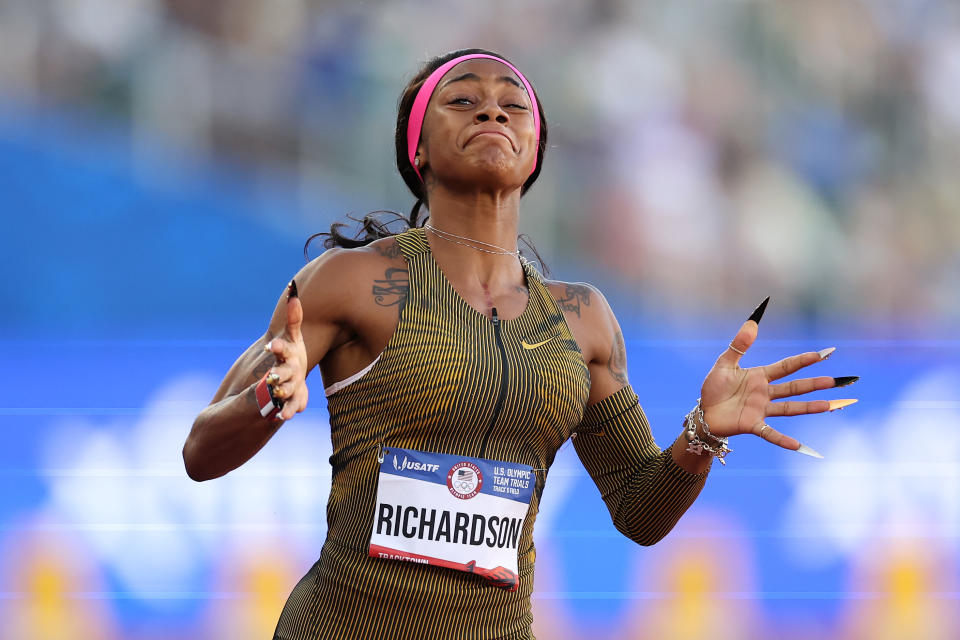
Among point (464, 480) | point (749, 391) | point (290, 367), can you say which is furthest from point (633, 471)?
point (290, 367)

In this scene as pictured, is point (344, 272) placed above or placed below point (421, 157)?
below

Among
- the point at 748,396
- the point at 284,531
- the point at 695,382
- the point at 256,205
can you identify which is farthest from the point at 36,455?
the point at 748,396

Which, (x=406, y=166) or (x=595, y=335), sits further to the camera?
(x=406, y=166)

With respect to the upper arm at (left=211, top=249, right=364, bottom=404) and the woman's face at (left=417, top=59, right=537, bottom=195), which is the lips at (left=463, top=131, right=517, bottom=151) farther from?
the upper arm at (left=211, top=249, right=364, bottom=404)

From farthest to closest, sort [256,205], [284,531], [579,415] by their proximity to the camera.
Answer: [256,205], [284,531], [579,415]

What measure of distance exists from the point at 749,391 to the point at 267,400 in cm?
81

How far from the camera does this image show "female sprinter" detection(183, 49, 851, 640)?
5.93ft

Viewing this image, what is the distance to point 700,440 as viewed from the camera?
6.51 feet

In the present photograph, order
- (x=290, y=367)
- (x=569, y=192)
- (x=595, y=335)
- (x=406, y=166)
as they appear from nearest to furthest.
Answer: (x=290, y=367) < (x=595, y=335) < (x=406, y=166) < (x=569, y=192)

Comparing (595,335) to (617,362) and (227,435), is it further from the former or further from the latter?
(227,435)

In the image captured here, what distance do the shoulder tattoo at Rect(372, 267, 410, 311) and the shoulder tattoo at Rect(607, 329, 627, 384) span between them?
1.43 feet

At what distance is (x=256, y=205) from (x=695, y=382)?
281 cm

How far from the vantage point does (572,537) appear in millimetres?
4488

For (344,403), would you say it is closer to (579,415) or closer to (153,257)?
(579,415)
